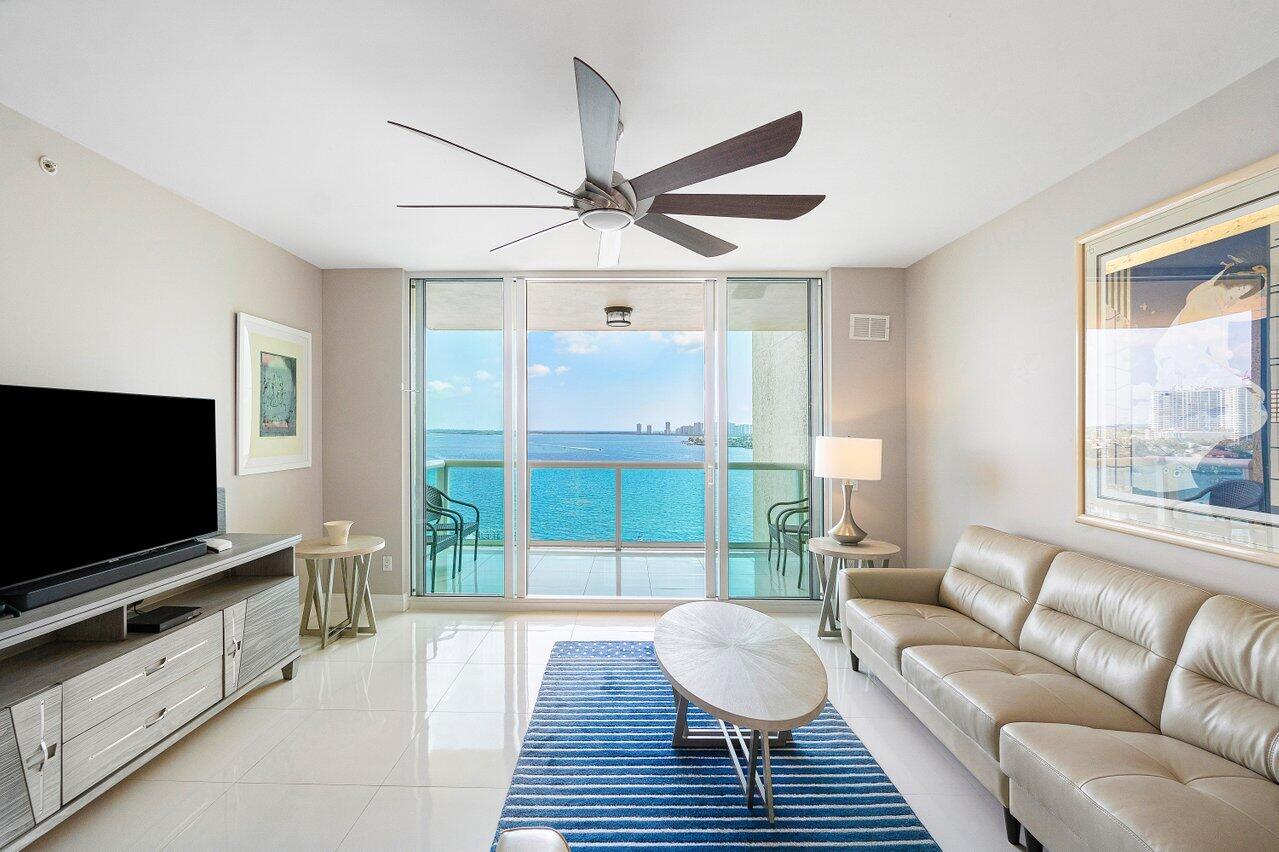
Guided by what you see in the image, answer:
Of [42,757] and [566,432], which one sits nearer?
[42,757]

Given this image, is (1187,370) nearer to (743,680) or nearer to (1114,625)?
(1114,625)

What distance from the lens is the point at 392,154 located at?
102 inches

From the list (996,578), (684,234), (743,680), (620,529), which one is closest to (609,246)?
(684,234)

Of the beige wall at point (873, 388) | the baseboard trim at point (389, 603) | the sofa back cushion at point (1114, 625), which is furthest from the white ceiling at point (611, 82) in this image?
the baseboard trim at point (389, 603)

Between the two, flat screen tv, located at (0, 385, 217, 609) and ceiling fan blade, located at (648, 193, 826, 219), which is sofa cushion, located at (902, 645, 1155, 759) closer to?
ceiling fan blade, located at (648, 193, 826, 219)

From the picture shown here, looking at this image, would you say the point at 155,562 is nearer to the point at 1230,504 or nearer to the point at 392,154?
the point at 392,154

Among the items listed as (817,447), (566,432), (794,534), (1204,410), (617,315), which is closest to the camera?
(1204,410)

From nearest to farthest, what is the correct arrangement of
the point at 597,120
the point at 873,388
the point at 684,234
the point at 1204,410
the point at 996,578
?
1. the point at 597,120
2. the point at 1204,410
3. the point at 684,234
4. the point at 996,578
5. the point at 873,388

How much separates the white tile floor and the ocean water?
1331 millimetres

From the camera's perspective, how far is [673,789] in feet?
7.34

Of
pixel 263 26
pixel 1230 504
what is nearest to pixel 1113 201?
pixel 1230 504

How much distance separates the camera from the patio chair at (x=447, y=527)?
4.59 meters

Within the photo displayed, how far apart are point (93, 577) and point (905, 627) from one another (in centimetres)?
347

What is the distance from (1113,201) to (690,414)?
2.99m
